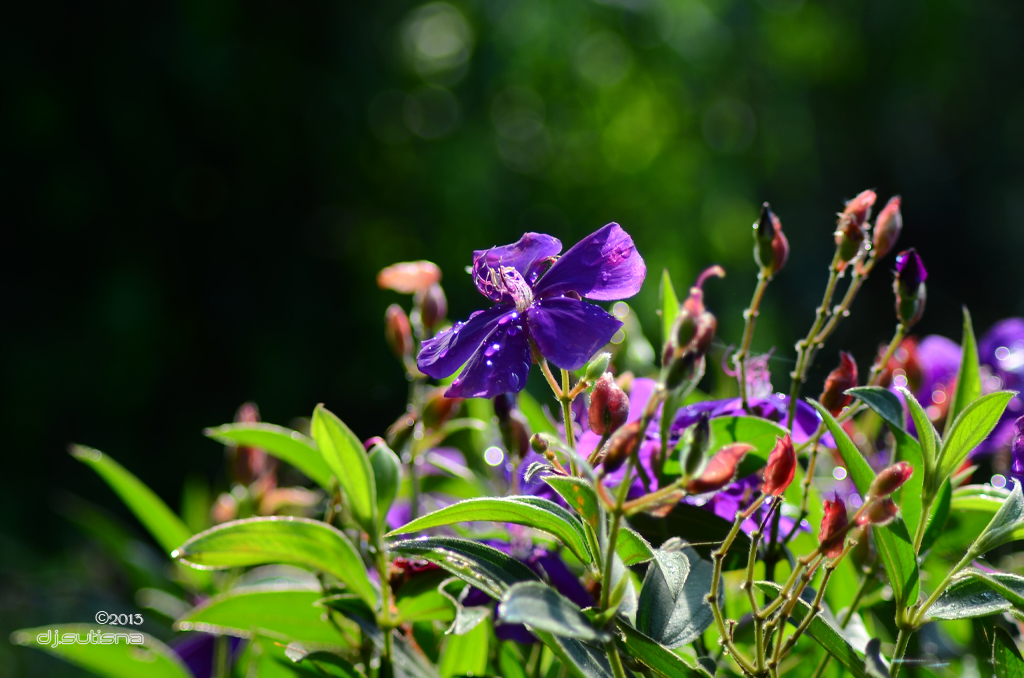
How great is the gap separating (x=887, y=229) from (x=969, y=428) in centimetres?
11

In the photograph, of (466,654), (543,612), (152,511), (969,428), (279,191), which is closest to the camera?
(543,612)

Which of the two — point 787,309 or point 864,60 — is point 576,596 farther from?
point 864,60

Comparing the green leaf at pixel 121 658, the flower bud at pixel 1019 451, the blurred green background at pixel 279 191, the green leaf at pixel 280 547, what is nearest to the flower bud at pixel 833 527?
the flower bud at pixel 1019 451

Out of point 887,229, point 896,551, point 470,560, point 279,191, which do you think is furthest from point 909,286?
point 279,191

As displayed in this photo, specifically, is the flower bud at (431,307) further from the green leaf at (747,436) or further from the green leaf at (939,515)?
the green leaf at (939,515)

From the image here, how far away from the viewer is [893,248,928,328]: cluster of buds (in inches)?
16.1

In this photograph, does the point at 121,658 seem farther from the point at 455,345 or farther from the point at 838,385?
the point at 838,385

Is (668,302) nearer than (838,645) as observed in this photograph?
No

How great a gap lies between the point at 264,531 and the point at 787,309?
472 centimetres

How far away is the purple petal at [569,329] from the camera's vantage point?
0.35 m

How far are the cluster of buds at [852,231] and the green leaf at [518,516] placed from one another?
191mm

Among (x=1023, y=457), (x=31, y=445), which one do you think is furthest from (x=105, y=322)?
(x=1023, y=457)

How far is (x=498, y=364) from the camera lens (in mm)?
374

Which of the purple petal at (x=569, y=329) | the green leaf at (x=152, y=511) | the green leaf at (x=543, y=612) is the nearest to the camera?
the green leaf at (x=543, y=612)
